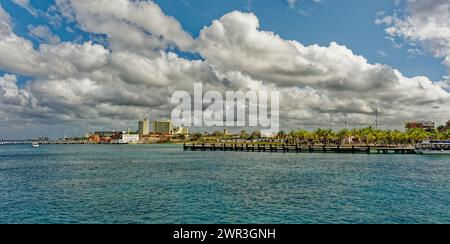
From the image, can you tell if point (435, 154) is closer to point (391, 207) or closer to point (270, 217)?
point (391, 207)

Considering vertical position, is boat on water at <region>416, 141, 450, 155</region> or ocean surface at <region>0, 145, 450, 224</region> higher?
boat on water at <region>416, 141, 450, 155</region>

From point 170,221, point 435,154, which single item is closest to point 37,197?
point 170,221

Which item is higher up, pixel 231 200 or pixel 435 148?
pixel 435 148

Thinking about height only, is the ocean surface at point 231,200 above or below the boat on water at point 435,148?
below

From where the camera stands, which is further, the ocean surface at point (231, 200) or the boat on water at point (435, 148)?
the boat on water at point (435, 148)

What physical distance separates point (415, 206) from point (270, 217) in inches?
595

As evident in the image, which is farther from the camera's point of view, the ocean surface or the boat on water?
the boat on water

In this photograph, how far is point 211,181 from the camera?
49000mm

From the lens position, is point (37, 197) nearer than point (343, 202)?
No

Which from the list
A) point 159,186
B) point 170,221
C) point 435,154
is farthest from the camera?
point 435,154

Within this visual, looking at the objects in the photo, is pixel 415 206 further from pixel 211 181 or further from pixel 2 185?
pixel 2 185

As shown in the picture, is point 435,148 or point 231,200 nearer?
point 231,200
